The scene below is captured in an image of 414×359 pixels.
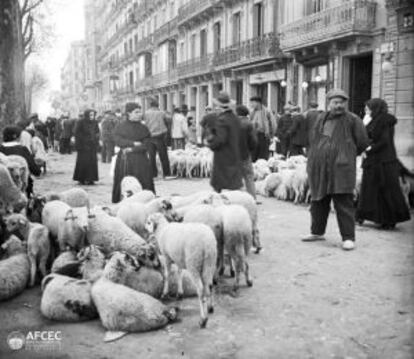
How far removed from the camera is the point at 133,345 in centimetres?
396

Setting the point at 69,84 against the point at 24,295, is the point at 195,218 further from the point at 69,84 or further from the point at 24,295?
the point at 69,84

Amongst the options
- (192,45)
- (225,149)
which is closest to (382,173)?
(225,149)

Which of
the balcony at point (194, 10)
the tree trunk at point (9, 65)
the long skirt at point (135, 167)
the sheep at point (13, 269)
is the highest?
the balcony at point (194, 10)

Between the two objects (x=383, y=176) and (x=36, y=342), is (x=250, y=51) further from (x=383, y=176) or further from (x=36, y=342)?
(x=36, y=342)

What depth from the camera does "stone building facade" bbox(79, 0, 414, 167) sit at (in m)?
16.7

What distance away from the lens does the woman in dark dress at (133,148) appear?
864 centimetres

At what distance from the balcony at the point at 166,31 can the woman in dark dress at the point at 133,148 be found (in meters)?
30.1

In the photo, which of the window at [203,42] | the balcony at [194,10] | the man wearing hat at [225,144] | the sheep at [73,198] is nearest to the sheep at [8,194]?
the sheep at [73,198]

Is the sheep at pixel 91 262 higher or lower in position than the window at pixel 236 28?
lower

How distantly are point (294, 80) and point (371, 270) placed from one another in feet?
57.7

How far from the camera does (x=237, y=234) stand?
5.09 meters

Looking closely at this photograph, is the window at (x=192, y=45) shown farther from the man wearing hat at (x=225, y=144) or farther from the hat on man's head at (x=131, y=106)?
the man wearing hat at (x=225, y=144)

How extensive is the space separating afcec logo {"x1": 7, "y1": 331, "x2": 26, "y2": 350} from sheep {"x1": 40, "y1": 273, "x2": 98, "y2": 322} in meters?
0.57

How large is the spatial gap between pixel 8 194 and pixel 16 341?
203 cm
